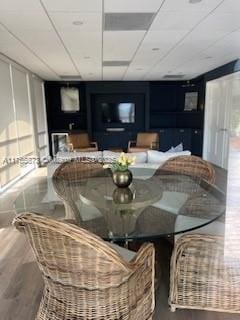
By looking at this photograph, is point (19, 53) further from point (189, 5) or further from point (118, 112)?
point (118, 112)

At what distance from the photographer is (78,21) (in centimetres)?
292

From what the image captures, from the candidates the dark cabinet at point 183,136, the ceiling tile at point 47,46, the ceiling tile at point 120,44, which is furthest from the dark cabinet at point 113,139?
the ceiling tile at point 120,44

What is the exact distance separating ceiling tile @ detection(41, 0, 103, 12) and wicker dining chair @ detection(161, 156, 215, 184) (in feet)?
5.61

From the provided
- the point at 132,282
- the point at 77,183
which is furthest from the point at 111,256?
the point at 77,183

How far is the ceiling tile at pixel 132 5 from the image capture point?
8.03 feet

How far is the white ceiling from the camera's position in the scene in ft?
8.36

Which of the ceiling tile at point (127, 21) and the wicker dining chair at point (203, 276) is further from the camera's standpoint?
the ceiling tile at point (127, 21)

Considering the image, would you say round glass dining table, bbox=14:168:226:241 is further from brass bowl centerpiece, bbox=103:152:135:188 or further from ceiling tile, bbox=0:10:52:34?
ceiling tile, bbox=0:10:52:34

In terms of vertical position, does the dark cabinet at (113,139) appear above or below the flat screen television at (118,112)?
below

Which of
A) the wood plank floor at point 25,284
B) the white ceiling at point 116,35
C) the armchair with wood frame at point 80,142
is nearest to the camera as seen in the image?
the wood plank floor at point 25,284

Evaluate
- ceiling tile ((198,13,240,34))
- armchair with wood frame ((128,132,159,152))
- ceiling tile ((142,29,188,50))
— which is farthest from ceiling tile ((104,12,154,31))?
armchair with wood frame ((128,132,159,152))

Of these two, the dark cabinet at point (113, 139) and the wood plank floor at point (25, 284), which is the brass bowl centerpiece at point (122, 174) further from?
the dark cabinet at point (113, 139)

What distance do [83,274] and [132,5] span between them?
239 cm

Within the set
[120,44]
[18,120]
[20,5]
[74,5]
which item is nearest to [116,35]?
[120,44]
